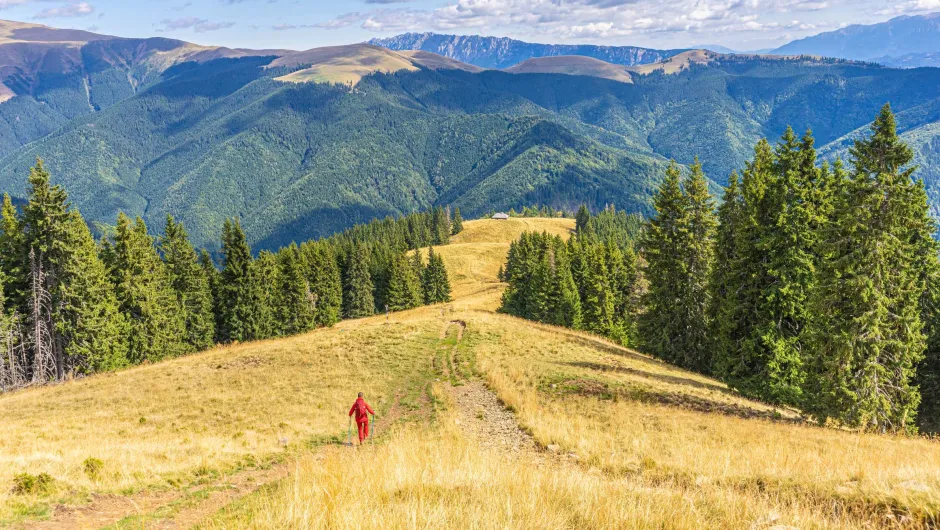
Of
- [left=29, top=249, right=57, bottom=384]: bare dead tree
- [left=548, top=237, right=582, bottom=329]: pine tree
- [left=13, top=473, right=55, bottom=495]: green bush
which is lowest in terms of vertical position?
[left=548, top=237, right=582, bottom=329]: pine tree

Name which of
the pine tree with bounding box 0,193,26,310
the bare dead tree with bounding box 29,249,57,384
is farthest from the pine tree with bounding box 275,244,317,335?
the pine tree with bounding box 0,193,26,310

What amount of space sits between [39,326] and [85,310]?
10.8 ft

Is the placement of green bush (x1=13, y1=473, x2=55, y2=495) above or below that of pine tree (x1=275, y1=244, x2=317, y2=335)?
above

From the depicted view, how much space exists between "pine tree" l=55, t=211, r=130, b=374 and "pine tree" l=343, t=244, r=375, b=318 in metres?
54.9

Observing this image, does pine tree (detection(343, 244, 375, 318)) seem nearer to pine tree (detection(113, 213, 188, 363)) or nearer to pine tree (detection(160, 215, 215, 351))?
pine tree (detection(160, 215, 215, 351))

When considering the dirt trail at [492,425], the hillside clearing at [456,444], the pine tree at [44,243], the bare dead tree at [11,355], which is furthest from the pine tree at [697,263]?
the bare dead tree at [11,355]

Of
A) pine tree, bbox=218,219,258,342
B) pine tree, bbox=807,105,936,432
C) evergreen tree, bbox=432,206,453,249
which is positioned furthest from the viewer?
evergreen tree, bbox=432,206,453,249

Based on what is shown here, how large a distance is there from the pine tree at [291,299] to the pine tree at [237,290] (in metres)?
10.9

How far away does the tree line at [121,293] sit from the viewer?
41.3 meters

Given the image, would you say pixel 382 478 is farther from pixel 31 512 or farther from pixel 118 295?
pixel 118 295

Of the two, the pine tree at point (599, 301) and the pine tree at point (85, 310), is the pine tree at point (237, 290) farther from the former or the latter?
the pine tree at point (599, 301)

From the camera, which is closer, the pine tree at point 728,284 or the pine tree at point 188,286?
the pine tree at point 728,284

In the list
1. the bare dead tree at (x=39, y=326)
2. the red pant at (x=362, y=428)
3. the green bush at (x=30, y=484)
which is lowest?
the bare dead tree at (x=39, y=326)

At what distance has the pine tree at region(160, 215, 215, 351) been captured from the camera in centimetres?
6234
